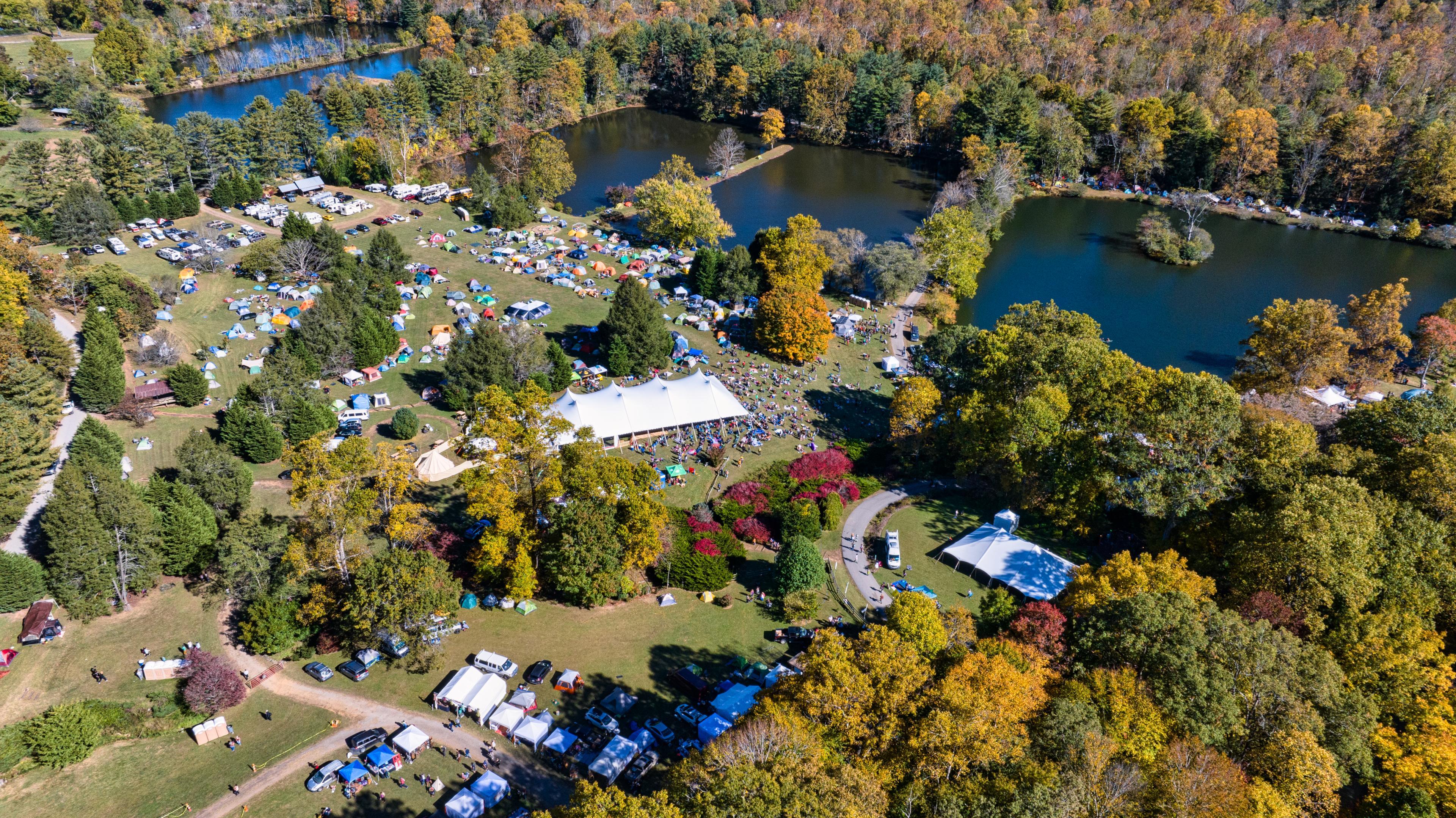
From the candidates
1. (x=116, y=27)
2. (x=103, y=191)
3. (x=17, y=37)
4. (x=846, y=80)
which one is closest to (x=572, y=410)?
(x=103, y=191)

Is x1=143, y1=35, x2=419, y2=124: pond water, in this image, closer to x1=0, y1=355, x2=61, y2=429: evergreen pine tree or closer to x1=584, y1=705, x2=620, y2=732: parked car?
x1=0, y1=355, x2=61, y2=429: evergreen pine tree

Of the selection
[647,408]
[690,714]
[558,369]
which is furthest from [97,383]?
[690,714]

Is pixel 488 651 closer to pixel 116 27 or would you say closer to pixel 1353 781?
pixel 1353 781

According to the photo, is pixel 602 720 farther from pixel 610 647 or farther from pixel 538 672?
pixel 610 647

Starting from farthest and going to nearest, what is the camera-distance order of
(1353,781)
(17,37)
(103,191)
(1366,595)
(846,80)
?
1. (17,37)
2. (846,80)
3. (103,191)
4. (1366,595)
5. (1353,781)

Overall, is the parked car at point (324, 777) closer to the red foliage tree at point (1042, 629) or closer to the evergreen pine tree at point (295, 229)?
the red foliage tree at point (1042, 629)

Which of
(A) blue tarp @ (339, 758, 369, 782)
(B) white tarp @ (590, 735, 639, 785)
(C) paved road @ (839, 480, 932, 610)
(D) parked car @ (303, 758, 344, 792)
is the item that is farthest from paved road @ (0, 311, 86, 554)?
(C) paved road @ (839, 480, 932, 610)
